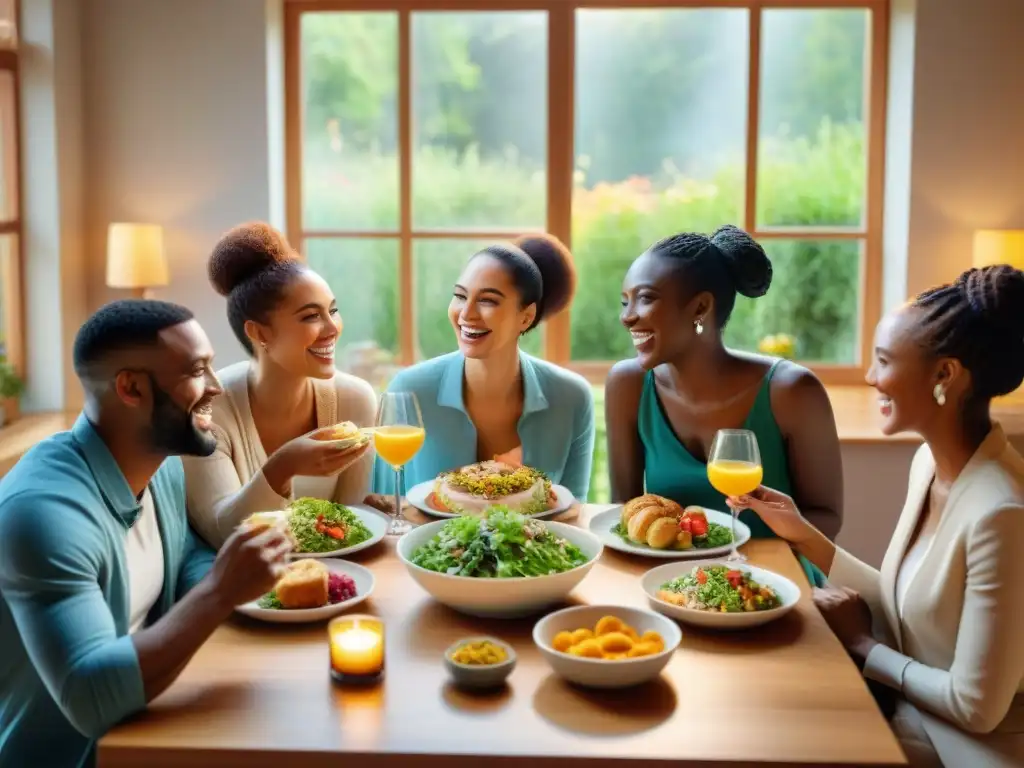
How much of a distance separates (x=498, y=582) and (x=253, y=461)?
3.10 ft

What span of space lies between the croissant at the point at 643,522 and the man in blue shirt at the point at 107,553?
82cm

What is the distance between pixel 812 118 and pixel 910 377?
3.53m

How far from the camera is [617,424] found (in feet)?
8.96

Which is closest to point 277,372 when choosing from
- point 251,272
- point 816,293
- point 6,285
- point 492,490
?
point 251,272

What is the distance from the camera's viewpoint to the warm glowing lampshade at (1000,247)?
4688 mm

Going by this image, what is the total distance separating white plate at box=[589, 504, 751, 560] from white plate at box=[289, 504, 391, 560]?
0.43m

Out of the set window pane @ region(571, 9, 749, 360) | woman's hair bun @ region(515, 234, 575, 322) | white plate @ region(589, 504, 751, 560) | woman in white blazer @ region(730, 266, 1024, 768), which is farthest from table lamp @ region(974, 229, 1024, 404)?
woman in white blazer @ region(730, 266, 1024, 768)

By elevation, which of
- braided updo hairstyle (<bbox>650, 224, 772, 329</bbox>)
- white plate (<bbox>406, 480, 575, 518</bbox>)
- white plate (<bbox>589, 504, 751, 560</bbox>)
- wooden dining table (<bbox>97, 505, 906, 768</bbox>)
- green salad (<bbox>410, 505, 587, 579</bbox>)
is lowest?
wooden dining table (<bbox>97, 505, 906, 768</bbox>)

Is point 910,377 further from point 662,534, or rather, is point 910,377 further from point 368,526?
point 368,526

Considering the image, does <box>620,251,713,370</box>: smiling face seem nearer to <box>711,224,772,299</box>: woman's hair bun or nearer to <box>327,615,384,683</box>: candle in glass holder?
<box>711,224,772,299</box>: woman's hair bun

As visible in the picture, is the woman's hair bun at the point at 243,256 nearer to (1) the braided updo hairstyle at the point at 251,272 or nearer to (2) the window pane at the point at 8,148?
(1) the braided updo hairstyle at the point at 251,272

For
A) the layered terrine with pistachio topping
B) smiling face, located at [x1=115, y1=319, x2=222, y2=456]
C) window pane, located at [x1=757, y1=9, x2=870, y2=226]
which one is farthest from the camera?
window pane, located at [x1=757, y1=9, x2=870, y2=226]

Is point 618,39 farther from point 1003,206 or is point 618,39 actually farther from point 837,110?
point 1003,206

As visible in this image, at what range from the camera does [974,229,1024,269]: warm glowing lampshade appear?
469 centimetres
